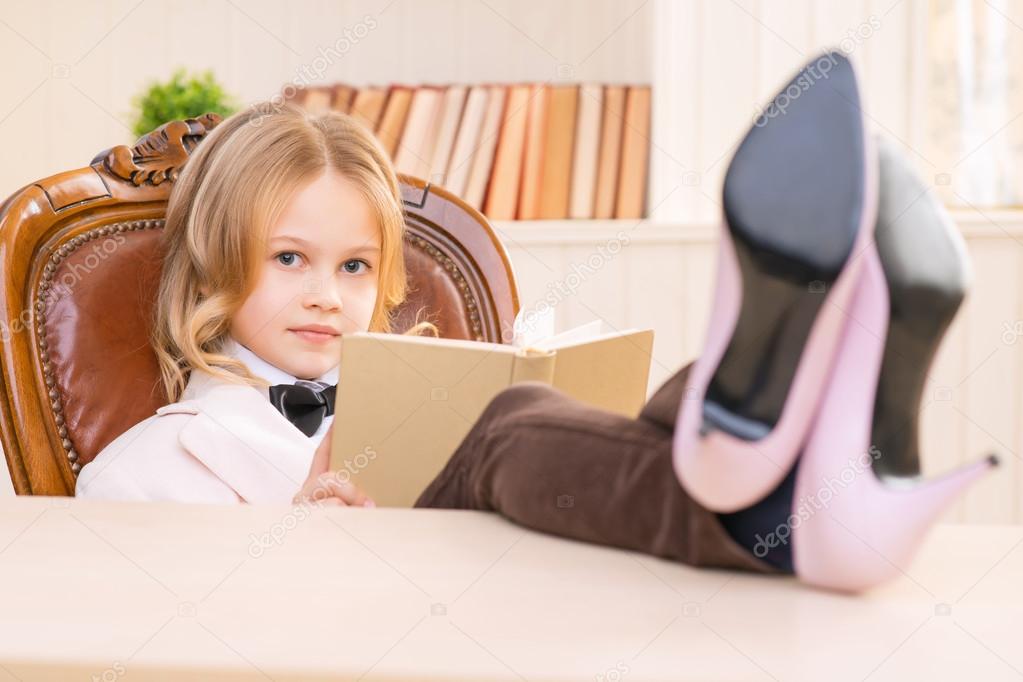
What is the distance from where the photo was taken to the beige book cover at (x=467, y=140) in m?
2.39

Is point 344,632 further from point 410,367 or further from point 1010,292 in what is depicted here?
point 1010,292

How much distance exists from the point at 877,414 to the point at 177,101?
2.07 metres

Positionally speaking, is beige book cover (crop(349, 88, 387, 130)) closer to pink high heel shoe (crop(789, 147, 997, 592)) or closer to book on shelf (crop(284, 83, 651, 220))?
book on shelf (crop(284, 83, 651, 220))

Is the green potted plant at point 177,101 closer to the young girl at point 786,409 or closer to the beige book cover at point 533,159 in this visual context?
the beige book cover at point 533,159

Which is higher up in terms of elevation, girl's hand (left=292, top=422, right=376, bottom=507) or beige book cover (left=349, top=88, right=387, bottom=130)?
beige book cover (left=349, top=88, right=387, bottom=130)

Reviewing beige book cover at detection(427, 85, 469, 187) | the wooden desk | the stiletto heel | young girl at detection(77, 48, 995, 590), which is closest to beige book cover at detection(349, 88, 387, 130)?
beige book cover at detection(427, 85, 469, 187)

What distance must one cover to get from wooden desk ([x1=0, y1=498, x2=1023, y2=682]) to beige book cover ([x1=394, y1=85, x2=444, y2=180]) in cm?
185

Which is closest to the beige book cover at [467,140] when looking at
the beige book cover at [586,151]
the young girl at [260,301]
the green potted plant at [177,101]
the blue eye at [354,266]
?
the beige book cover at [586,151]

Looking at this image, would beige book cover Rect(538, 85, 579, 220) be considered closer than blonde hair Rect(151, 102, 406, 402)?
No

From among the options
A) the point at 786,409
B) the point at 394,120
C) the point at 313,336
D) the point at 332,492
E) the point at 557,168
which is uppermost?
the point at 394,120

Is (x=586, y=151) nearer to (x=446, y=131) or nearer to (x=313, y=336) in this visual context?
(x=446, y=131)

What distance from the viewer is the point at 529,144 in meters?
2.37

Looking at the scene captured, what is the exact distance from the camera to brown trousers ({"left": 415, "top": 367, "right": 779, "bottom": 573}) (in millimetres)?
550

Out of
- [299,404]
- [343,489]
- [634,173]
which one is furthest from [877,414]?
[634,173]
